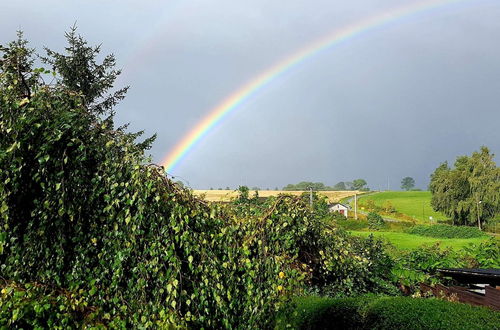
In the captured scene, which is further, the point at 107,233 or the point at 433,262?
the point at 433,262

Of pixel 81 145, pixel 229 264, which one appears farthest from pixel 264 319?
pixel 81 145

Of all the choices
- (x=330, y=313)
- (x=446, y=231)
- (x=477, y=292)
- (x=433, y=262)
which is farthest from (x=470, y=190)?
(x=330, y=313)

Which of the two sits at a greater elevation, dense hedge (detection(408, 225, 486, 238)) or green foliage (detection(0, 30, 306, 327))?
green foliage (detection(0, 30, 306, 327))

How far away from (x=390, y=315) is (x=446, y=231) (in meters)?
36.7

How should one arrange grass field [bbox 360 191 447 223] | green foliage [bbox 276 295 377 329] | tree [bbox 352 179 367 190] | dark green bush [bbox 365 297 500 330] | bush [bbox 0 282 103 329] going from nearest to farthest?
bush [bbox 0 282 103 329] < dark green bush [bbox 365 297 500 330] < green foliage [bbox 276 295 377 329] < grass field [bbox 360 191 447 223] < tree [bbox 352 179 367 190]

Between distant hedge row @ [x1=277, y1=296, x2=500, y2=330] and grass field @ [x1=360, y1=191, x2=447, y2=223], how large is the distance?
59088mm

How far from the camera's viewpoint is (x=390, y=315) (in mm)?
5414

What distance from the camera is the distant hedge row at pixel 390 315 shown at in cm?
480

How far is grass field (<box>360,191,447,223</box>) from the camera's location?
2635 inches

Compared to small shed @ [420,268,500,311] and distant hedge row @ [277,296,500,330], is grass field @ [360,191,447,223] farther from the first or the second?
distant hedge row @ [277,296,500,330]

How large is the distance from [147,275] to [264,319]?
869mm

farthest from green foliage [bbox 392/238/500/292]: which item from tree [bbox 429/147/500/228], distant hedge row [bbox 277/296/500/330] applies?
tree [bbox 429/147/500/228]

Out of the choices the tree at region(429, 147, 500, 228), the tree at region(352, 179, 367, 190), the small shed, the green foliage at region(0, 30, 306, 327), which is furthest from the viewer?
the tree at region(352, 179, 367, 190)

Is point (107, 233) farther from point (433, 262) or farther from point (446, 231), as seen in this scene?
point (446, 231)
